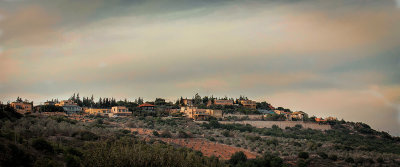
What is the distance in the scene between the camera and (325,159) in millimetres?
49094

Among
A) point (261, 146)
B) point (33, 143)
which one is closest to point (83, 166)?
point (33, 143)

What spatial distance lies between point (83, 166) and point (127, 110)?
2881 inches

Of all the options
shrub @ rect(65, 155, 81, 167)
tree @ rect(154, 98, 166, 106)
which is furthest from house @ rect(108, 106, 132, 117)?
shrub @ rect(65, 155, 81, 167)

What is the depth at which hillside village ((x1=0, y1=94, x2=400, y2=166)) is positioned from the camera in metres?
28.4

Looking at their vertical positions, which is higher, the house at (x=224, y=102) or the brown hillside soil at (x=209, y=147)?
the house at (x=224, y=102)

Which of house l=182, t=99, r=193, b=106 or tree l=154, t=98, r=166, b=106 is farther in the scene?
house l=182, t=99, r=193, b=106

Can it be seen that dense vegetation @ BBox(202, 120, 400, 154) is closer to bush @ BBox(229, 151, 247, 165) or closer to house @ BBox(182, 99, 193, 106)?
bush @ BBox(229, 151, 247, 165)

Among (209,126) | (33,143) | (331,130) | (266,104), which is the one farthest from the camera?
(266,104)

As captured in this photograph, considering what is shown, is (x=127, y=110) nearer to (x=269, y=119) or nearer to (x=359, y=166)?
(x=269, y=119)

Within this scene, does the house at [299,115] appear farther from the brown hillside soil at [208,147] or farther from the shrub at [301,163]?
the shrub at [301,163]

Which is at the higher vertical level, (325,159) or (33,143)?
(33,143)

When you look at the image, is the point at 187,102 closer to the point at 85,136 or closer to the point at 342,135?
the point at 342,135

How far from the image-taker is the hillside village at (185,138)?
93.2 feet

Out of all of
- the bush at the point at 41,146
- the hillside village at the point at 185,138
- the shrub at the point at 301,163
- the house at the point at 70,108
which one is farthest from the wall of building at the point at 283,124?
the bush at the point at 41,146
